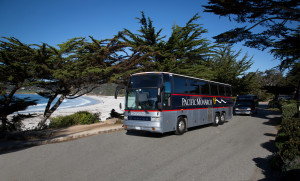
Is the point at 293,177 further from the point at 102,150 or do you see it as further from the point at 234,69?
the point at 234,69

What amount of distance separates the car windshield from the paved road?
6.09 feet

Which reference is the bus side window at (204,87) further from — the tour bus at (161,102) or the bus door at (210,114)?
the bus door at (210,114)

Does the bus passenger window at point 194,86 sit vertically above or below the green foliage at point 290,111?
above

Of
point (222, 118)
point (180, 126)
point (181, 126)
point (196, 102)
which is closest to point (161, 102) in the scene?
point (180, 126)

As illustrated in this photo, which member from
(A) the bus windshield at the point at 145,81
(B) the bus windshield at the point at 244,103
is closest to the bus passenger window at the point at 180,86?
(A) the bus windshield at the point at 145,81

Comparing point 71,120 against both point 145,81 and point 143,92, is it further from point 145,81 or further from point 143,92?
point 145,81

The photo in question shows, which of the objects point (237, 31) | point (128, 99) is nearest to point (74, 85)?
point (128, 99)

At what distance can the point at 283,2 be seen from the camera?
10.1m

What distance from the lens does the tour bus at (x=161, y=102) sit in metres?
9.81

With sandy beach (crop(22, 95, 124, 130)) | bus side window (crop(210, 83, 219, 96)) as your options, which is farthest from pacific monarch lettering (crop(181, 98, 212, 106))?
sandy beach (crop(22, 95, 124, 130))

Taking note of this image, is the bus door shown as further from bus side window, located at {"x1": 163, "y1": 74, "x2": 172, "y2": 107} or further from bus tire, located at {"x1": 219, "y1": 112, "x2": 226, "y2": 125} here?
bus side window, located at {"x1": 163, "y1": 74, "x2": 172, "y2": 107}

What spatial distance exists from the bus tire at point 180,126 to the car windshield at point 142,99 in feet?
6.62

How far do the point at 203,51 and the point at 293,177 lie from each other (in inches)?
637

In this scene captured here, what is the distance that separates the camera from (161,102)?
973cm
